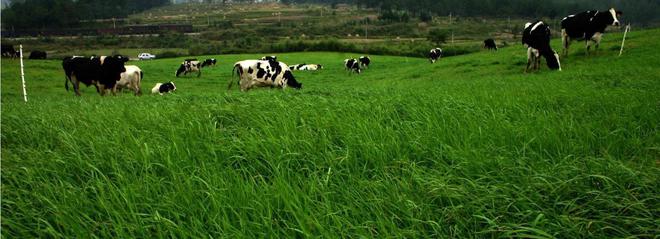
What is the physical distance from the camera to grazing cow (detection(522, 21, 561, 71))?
16.9m

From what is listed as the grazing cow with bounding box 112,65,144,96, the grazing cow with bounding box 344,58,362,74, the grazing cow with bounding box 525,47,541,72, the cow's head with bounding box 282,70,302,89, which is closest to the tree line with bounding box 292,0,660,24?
the grazing cow with bounding box 344,58,362,74

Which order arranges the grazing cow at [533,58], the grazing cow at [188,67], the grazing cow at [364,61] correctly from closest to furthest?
the grazing cow at [533,58] → the grazing cow at [188,67] → the grazing cow at [364,61]

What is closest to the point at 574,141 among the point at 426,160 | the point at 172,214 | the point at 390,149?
the point at 426,160

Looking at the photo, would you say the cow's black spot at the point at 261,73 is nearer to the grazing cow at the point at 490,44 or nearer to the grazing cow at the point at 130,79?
the grazing cow at the point at 130,79

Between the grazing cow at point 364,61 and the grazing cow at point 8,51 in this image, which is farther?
the grazing cow at point 8,51

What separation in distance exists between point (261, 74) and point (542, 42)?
1221 cm

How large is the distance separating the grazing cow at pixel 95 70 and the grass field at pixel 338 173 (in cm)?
1304

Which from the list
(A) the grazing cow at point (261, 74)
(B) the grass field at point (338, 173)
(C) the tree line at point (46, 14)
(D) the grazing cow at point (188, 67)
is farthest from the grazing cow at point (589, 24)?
(C) the tree line at point (46, 14)

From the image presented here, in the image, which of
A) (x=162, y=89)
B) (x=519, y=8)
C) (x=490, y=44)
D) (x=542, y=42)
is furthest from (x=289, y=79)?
(x=519, y=8)

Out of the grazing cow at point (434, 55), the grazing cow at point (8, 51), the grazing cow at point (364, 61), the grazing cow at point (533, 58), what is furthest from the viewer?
the grazing cow at point (8, 51)

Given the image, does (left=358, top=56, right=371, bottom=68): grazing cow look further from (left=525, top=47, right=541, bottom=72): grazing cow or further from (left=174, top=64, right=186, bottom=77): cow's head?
(left=525, top=47, right=541, bottom=72): grazing cow

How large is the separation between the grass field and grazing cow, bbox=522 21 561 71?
11920mm

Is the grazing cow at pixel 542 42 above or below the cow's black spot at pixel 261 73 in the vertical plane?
above

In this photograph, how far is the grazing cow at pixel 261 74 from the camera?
54.0 ft
